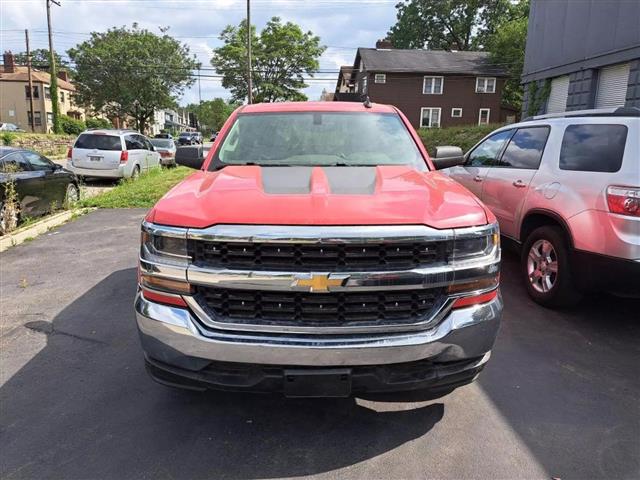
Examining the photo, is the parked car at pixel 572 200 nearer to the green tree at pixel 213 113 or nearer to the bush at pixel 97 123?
the bush at pixel 97 123

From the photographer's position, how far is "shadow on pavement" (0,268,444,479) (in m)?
2.57

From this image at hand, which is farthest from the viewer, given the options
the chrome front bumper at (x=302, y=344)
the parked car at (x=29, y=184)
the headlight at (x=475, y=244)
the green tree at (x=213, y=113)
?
the green tree at (x=213, y=113)

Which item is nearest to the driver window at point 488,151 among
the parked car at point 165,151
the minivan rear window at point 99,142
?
the minivan rear window at point 99,142

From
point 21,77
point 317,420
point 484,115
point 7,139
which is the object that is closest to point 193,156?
point 317,420

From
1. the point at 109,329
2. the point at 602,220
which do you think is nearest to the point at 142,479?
the point at 109,329

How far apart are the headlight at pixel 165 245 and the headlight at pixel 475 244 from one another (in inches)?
53.7

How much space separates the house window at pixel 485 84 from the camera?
4144cm

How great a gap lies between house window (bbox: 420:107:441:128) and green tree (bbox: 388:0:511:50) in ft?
59.2

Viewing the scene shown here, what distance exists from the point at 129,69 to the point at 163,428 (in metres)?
54.3

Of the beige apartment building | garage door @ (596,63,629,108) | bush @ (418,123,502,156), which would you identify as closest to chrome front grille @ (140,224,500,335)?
garage door @ (596,63,629,108)

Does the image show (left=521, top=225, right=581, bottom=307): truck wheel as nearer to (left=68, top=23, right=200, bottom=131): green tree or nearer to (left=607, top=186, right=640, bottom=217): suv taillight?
(left=607, top=186, right=640, bottom=217): suv taillight

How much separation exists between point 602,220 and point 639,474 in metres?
2.21

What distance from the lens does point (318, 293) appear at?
2.36 metres

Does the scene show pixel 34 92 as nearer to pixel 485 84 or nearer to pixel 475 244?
pixel 485 84
